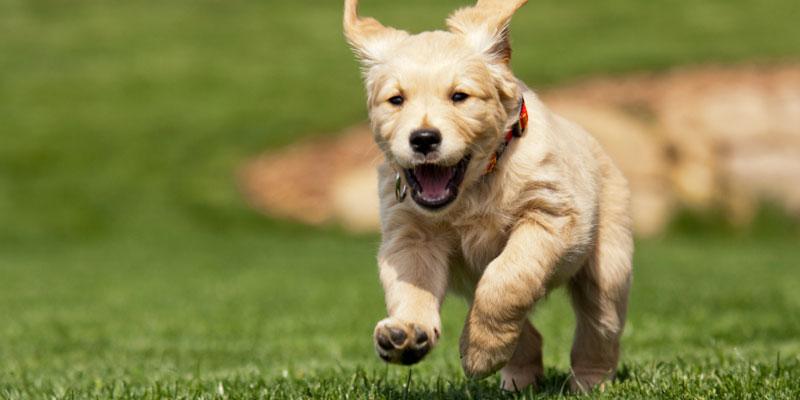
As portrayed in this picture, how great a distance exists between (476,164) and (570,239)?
0.49 meters

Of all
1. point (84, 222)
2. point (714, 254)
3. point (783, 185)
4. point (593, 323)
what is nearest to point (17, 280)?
point (84, 222)

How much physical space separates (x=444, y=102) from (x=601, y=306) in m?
1.43

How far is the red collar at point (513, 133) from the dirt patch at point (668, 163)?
44.5ft

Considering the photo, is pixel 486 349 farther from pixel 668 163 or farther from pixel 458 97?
pixel 668 163

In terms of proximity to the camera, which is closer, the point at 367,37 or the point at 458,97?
the point at 458,97

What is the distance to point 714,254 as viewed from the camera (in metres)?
16.4

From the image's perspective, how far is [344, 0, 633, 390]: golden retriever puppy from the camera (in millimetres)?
4410

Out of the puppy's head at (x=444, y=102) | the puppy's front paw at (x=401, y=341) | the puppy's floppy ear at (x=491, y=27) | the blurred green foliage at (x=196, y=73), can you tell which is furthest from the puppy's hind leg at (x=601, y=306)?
the blurred green foliage at (x=196, y=73)

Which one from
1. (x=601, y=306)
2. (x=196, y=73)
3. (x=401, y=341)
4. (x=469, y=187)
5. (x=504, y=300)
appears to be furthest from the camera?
(x=196, y=73)

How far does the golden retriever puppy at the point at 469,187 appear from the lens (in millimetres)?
4410

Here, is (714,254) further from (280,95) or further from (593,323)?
(593,323)

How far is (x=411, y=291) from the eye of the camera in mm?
4535

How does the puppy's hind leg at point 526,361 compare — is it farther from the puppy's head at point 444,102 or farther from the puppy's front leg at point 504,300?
the puppy's head at point 444,102

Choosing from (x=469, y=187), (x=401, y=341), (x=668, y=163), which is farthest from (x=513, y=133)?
(x=668, y=163)
